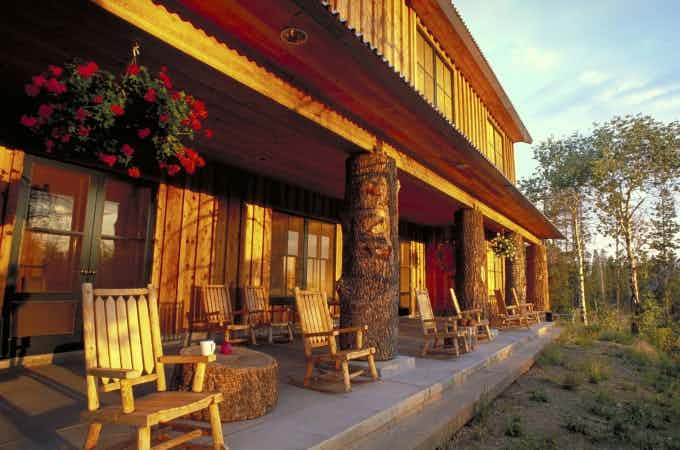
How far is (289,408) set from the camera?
114 inches

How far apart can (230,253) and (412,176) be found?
295 centimetres

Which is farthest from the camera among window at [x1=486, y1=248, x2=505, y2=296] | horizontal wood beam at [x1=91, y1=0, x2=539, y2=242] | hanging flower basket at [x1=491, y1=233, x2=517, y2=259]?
window at [x1=486, y1=248, x2=505, y2=296]

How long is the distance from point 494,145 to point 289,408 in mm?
9452

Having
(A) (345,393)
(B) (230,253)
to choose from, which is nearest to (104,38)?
(A) (345,393)

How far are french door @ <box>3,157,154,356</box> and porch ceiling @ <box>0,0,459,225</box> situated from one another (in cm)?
64

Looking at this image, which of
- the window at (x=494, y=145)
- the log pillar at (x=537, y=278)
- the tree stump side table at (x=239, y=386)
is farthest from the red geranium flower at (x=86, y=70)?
the log pillar at (x=537, y=278)

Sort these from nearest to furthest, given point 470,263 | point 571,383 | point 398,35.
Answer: point 571,383 → point 398,35 → point 470,263

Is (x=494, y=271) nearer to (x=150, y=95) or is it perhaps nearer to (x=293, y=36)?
(x=293, y=36)

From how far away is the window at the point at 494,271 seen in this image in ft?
45.0

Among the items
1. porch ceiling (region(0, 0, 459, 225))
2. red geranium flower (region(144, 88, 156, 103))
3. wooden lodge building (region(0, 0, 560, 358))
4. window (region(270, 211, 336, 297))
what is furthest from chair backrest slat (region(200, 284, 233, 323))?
red geranium flower (region(144, 88, 156, 103))

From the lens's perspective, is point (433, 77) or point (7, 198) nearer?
point (7, 198)

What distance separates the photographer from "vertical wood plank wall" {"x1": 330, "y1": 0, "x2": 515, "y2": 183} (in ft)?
18.0

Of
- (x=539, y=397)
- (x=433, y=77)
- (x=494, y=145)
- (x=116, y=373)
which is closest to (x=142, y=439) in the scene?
(x=116, y=373)

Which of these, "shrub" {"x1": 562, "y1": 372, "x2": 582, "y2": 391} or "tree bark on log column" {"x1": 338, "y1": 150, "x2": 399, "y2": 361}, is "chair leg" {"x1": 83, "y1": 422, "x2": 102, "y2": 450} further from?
"shrub" {"x1": 562, "y1": 372, "x2": 582, "y2": 391}
